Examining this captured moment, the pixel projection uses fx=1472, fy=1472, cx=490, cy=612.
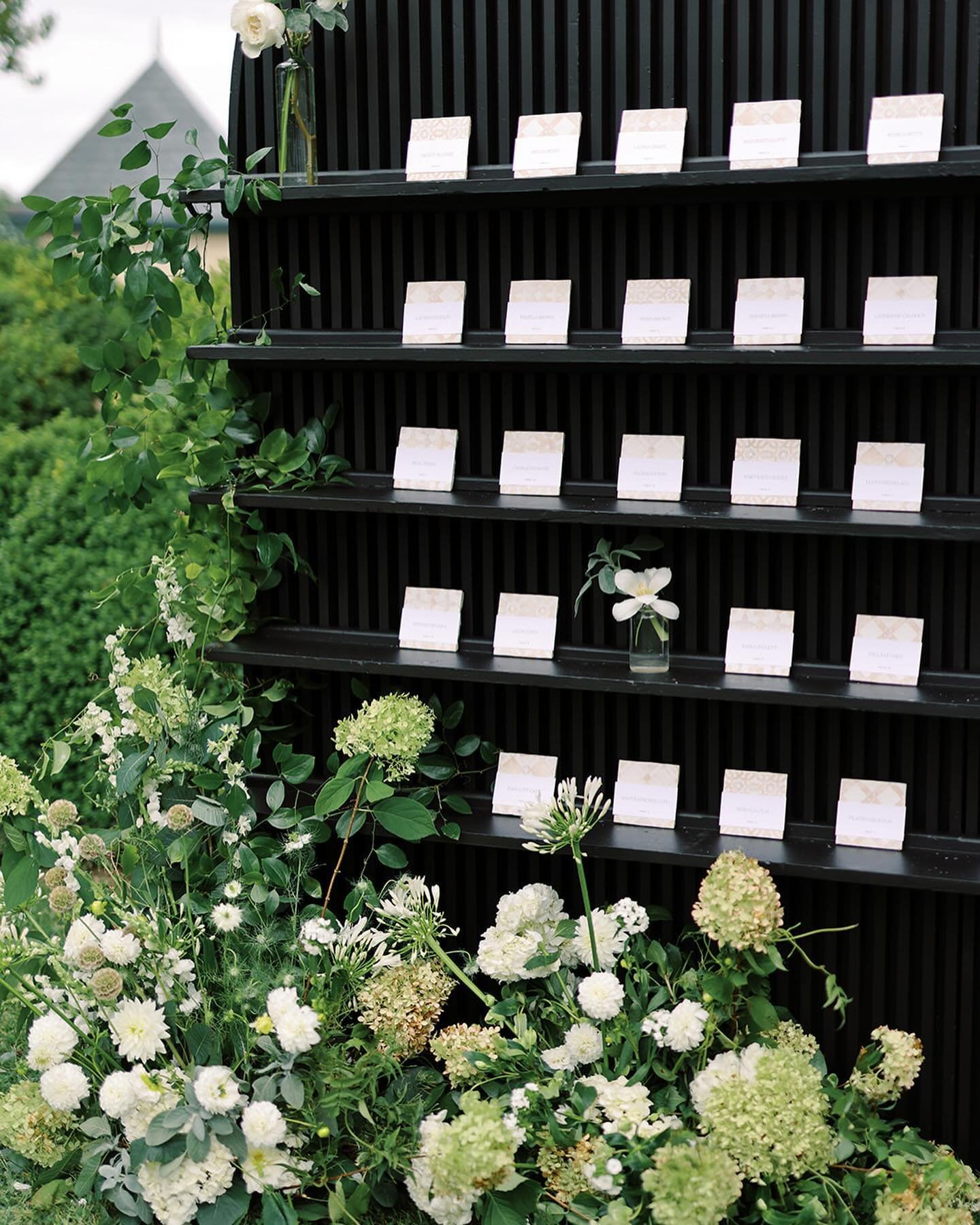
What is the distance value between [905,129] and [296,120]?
114 cm

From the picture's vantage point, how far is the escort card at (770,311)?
8.46 feet

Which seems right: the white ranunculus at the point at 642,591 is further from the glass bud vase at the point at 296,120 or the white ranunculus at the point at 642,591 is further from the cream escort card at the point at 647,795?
the glass bud vase at the point at 296,120

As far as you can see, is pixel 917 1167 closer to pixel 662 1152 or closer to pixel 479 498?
pixel 662 1152

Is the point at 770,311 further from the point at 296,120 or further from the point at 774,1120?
the point at 774,1120

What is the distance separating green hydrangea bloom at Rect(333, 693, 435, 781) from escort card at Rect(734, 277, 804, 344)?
0.89m

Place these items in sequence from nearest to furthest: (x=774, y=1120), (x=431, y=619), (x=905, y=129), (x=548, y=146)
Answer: (x=774, y=1120), (x=905, y=129), (x=548, y=146), (x=431, y=619)

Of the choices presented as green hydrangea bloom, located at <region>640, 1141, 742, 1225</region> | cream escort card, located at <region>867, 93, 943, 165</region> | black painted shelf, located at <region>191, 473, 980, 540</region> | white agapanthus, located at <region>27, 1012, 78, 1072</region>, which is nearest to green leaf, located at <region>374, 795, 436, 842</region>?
black painted shelf, located at <region>191, 473, 980, 540</region>

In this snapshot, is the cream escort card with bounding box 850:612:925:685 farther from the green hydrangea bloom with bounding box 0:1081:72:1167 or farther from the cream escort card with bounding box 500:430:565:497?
the green hydrangea bloom with bounding box 0:1081:72:1167

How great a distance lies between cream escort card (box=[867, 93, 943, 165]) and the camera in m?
2.42

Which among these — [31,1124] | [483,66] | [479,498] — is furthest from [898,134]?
[31,1124]

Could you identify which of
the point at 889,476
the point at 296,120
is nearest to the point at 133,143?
the point at 296,120

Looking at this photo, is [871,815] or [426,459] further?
[426,459]

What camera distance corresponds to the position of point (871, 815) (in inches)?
104

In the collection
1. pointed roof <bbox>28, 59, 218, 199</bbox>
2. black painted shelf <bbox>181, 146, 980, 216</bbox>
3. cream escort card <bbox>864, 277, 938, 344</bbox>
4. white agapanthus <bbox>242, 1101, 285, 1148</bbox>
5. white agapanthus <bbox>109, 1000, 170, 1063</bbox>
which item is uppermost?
pointed roof <bbox>28, 59, 218, 199</bbox>
